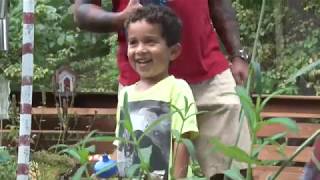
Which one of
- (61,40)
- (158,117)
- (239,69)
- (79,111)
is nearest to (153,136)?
(158,117)

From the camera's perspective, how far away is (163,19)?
234 centimetres

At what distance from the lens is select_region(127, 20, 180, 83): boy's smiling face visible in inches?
90.5

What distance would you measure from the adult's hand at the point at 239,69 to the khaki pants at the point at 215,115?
59mm

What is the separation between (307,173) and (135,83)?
1025mm

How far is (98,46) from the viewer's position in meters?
10.1

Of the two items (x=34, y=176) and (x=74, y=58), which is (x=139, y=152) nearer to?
(x=34, y=176)

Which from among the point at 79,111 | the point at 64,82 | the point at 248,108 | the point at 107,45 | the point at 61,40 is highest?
the point at 248,108

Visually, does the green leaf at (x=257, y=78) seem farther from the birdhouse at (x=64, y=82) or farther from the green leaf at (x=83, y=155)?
the birdhouse at (x=64, y=82)

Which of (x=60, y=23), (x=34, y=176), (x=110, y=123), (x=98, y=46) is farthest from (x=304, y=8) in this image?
Result: (x=34, y=176)

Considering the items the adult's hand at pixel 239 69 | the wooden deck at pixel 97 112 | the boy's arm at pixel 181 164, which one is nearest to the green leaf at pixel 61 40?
the wooden deck at pixel 97 112

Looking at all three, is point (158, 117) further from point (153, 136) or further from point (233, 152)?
point (233, 152)

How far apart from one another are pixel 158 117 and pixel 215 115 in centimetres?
45

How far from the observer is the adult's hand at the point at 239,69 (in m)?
2.75

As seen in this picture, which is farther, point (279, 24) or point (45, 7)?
point (279, 24)
